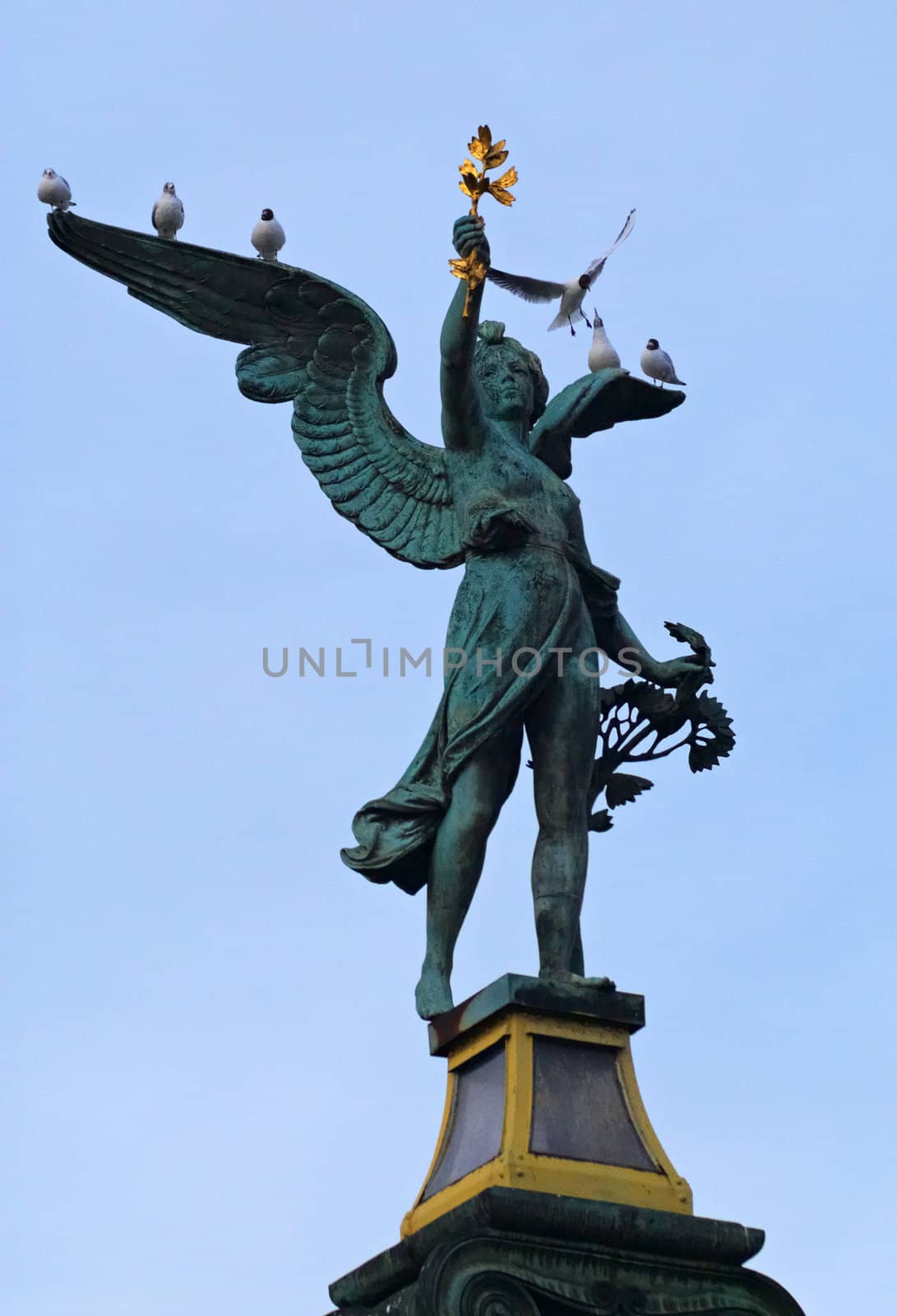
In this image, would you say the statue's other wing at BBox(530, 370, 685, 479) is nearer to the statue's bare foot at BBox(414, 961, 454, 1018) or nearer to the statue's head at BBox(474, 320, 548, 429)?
the statue's head at BBox(474, 320, 548, 429)

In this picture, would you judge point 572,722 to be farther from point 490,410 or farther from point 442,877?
point 490,410

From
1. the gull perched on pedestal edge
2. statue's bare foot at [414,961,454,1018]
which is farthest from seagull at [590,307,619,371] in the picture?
statue's bare foot at [414,961,454,1018]

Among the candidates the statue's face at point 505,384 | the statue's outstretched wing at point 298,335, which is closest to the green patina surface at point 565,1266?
the statue's outstretched wing at point 298,335

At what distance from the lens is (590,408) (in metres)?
10.9

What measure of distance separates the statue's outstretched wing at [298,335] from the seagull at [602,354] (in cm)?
95

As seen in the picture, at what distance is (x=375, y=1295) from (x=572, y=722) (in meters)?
2.51

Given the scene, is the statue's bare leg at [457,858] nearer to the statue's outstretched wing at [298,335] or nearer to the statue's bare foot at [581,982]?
the statue's bare foot at [581,982]

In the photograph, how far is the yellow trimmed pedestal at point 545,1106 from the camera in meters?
8.93

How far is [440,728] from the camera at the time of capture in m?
10.1

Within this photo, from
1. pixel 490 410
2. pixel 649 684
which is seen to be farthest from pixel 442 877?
pixel 490 410

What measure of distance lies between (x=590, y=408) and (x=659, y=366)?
0.42m

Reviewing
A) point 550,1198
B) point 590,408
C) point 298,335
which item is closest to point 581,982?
point 550,1198

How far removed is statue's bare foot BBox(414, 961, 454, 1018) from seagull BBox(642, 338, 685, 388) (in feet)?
10.1

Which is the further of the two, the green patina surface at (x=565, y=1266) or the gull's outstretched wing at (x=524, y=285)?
the gull's outstretched wing at (x=524, y=285)
